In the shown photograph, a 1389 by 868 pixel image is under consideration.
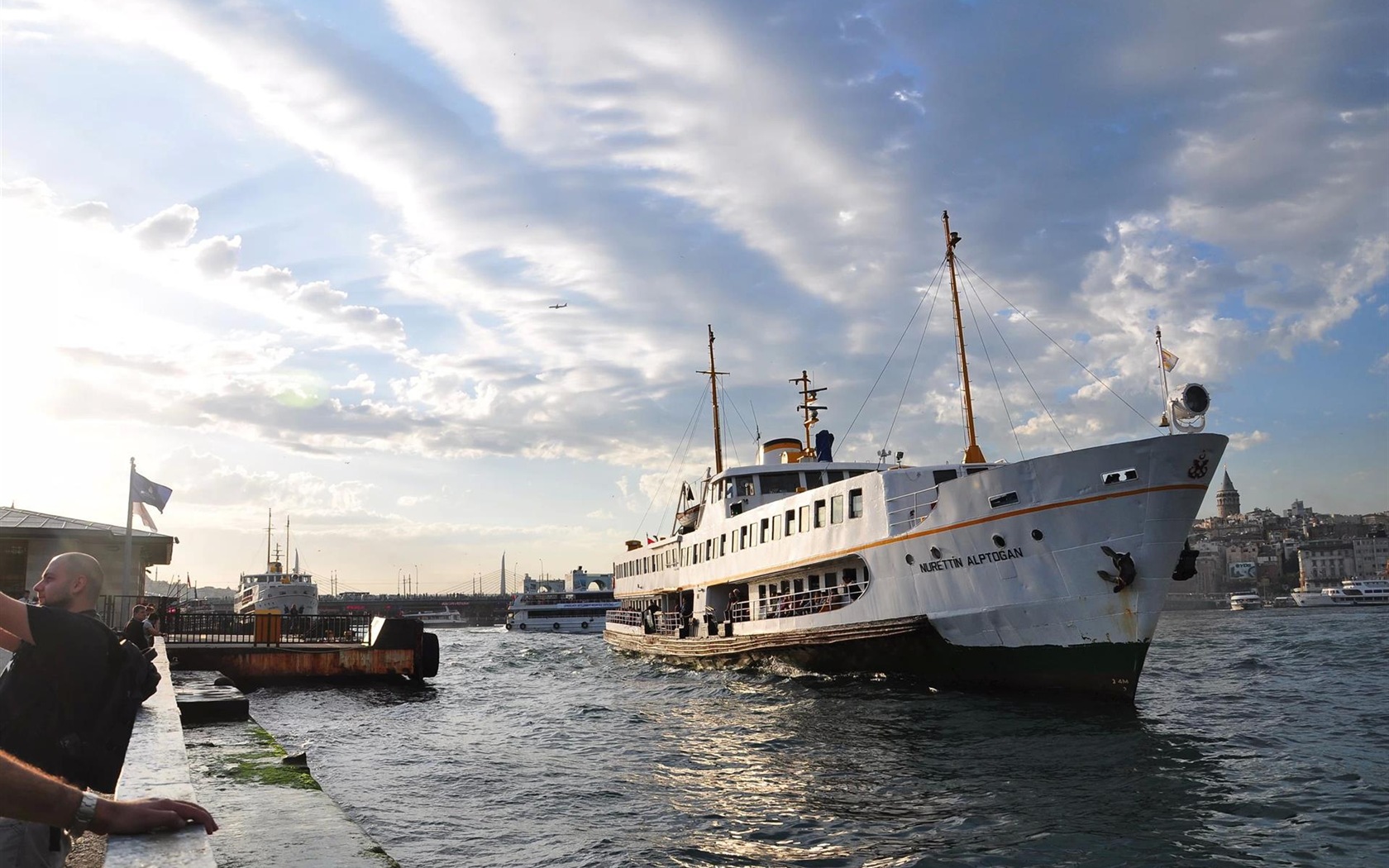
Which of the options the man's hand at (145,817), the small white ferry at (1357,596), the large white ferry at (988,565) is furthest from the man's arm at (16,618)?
the small white ferry at (1357,596)

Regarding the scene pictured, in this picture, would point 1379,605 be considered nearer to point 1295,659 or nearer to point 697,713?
point 1295,659

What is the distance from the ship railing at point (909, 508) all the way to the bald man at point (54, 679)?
1748 centimetres

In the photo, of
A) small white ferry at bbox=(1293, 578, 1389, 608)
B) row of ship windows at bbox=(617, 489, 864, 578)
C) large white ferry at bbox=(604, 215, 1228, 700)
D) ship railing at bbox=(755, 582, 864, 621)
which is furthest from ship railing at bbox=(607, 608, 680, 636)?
small white ferry at bbox=(1293, 578, 1389, 608)

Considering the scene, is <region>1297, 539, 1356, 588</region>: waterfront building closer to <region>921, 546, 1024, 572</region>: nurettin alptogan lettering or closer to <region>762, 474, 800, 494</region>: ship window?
<region>762, 474, 800, 494</region>: ship window

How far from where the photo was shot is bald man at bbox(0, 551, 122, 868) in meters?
4.28

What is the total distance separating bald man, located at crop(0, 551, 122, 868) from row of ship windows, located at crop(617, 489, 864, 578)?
63.0 ft

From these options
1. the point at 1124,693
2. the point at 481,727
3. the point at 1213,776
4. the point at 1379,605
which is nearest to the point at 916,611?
the point at 1124,693

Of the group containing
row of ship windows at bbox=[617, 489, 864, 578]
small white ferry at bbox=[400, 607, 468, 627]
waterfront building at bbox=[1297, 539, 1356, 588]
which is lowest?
small white ferry at bbox=[400, 607, 468, 627]

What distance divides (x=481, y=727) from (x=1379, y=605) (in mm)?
116686

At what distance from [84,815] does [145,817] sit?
1.74 ft

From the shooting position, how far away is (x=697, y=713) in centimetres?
1978

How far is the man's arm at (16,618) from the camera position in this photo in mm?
4094

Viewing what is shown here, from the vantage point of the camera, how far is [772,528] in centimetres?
2744

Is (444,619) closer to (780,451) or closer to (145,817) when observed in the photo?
(780,451)
